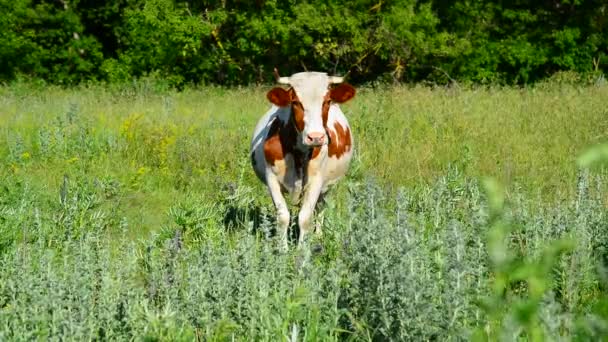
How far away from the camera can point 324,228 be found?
22.5ft

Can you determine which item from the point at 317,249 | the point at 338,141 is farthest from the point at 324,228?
the point at 338,141

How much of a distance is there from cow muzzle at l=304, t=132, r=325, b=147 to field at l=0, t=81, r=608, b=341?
1.50ft

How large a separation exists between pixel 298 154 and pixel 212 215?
84 cm

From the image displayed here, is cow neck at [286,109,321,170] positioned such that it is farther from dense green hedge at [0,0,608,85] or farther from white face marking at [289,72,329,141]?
dense green hedge at [0,0,608,85]

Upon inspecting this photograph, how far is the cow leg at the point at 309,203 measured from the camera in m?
7.59

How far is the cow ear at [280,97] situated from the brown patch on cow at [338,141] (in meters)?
0.69

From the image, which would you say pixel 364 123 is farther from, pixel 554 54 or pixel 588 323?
pixel 554 54

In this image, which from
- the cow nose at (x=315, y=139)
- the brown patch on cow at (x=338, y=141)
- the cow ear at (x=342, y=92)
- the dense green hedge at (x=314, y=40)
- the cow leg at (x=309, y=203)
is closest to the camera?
the cow nose at (x=315, y=139)

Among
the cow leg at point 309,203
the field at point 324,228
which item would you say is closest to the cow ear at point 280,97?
the cow leg at point 309,203

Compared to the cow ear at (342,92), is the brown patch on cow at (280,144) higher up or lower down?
lower down

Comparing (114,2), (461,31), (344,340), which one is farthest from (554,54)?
(344,340)

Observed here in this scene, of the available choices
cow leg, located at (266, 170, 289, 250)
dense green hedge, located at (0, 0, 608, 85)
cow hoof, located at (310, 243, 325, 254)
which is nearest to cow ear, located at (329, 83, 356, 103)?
cow leg, located at (266, 170, 289, 250)

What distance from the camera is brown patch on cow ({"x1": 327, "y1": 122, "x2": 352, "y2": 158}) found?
26.9 ft

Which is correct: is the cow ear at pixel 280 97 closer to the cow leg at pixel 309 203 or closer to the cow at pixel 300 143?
the cow at pixel 300 143
